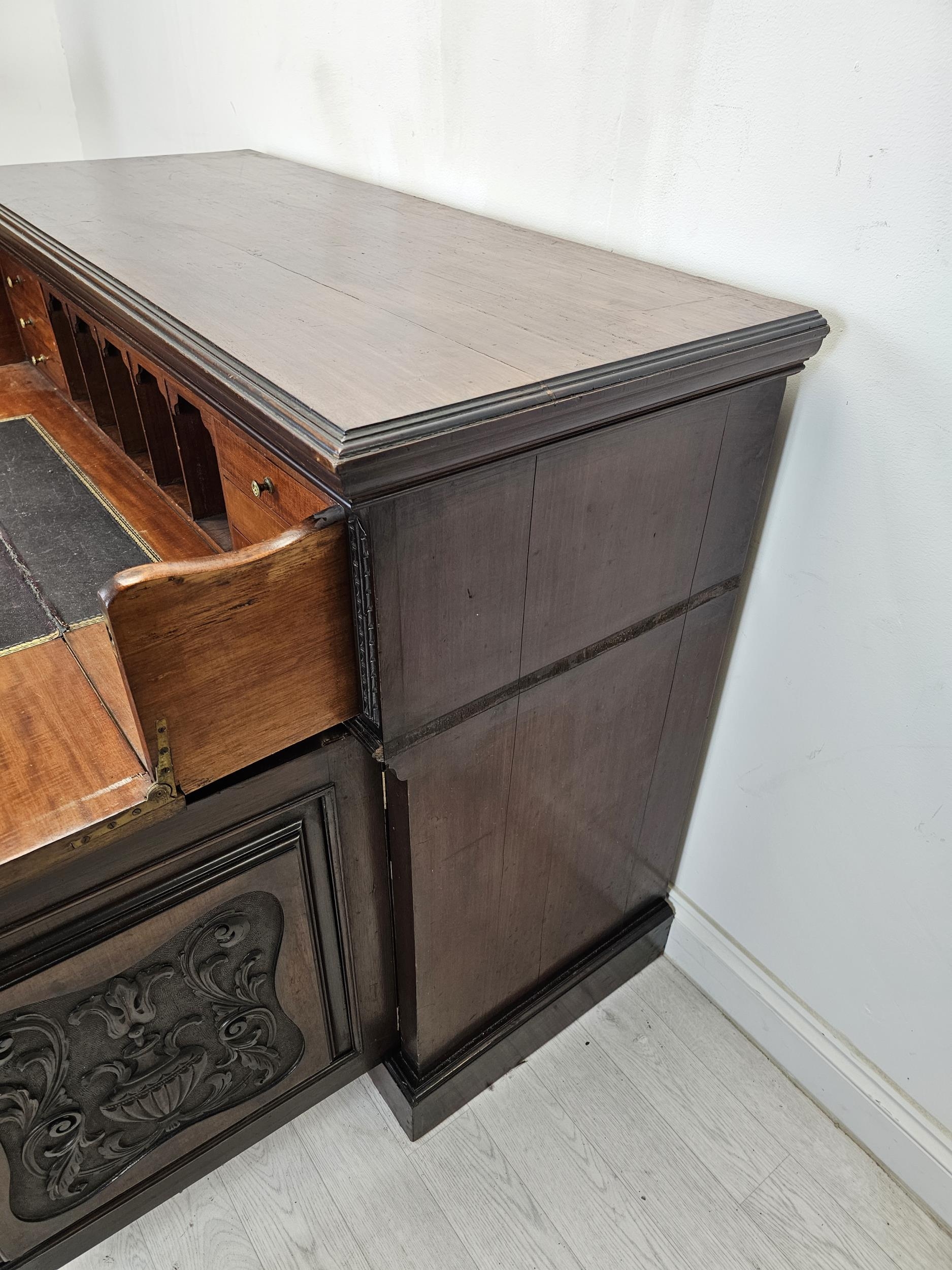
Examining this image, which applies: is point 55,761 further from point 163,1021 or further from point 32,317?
point 32,317

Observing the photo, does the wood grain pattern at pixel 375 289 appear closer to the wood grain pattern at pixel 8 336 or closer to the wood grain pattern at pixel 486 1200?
the wood grain pattern at pixel 8 336

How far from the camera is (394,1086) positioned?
1.09 meters

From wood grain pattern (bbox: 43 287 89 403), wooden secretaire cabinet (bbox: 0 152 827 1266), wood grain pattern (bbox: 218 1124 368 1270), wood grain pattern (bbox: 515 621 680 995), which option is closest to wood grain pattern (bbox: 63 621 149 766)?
wooden secretaire cabinet (bbox: 0 152 827 1266)

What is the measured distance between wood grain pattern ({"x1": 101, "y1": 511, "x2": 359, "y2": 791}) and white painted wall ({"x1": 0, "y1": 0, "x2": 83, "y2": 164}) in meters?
2.22

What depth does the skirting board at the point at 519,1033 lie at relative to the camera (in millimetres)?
1079

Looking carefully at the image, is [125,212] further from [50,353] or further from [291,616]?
[291,616]

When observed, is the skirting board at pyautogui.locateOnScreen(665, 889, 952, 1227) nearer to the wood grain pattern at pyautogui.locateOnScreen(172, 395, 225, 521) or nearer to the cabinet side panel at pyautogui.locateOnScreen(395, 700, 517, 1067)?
the cabinet side panel at pyautogui.locateOnScreen(395, 700, 517, 1067)

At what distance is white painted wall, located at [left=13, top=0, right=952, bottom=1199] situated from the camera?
75 cm

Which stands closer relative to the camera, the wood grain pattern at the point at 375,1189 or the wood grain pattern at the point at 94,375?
the wood grain pattern at the point at 375,1189

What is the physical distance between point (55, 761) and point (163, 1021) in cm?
32

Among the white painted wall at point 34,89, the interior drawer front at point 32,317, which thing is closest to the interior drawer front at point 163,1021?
the interior drawer front at point 32,317

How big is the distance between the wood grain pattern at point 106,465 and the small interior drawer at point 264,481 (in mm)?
173

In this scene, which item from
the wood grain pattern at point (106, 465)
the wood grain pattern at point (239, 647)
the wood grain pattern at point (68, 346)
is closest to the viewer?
the wood grain pattern at point (239, 647)

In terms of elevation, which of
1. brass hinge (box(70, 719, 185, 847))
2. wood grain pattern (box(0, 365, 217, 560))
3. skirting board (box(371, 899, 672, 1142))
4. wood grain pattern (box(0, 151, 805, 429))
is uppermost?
wood grain pattern (box(0, 151, 805, 429))
